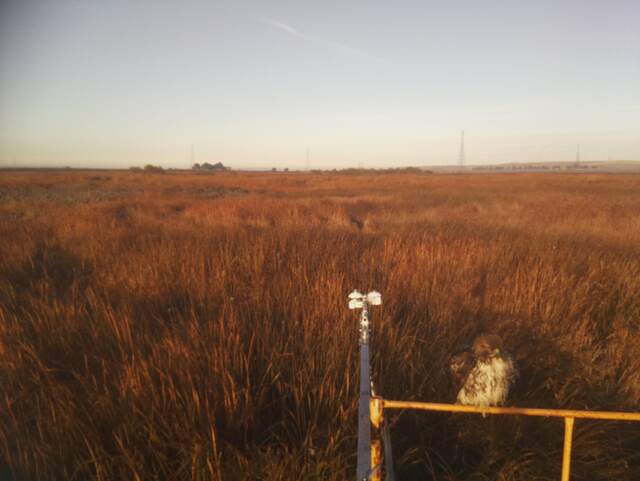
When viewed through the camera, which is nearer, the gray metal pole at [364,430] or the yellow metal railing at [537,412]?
the gray metal pole at [364,430]

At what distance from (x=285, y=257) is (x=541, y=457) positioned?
3.17m

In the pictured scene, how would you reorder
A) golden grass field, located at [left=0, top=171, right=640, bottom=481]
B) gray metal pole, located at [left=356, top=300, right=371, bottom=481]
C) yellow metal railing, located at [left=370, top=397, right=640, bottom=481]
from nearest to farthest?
gray metal pole, located at [left=356, top=300, right=371, bottom=481] < yellow metal railing, located at [left=370, top=397, right=640, bottom=481] < golden grass field, located at [left=0, top=171, right=640, bottom=481]

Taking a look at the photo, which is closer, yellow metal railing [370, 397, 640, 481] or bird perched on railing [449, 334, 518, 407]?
yellow metal railing [370, 397, 640, 481]

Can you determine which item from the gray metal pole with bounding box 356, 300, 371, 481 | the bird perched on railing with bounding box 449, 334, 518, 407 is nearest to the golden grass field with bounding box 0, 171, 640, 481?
the bird perched on railing with bounding box 449, 334, 518, 407

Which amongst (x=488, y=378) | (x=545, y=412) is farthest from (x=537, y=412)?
(x=488, y=378)

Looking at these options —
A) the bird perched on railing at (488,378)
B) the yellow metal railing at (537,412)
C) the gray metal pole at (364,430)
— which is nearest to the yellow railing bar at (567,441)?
the yellow metal railing at (537,412)

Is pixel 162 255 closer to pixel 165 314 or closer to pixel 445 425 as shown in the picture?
pixel 165 314

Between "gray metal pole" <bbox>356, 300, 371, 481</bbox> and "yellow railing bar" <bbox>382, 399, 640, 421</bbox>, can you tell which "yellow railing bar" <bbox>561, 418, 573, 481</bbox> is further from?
"gray metal pole" <bbox>356, 300, 371, 481</bbox>

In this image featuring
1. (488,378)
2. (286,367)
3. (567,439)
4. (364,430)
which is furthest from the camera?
(286,367)

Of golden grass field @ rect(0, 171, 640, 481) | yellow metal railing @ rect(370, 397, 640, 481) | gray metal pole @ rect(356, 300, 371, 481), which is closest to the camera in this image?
gray metal pole @ rect(356, 300, 371, 481)

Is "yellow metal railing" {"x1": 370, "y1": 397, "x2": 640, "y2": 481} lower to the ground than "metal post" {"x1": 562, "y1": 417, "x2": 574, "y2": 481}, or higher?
higher

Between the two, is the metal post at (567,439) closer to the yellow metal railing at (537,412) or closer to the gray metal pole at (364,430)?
the yellow metal railing at (537,412)

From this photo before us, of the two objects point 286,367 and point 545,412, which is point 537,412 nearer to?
point 545,412

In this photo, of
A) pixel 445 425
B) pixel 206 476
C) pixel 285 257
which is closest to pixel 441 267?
pixel 285 257
